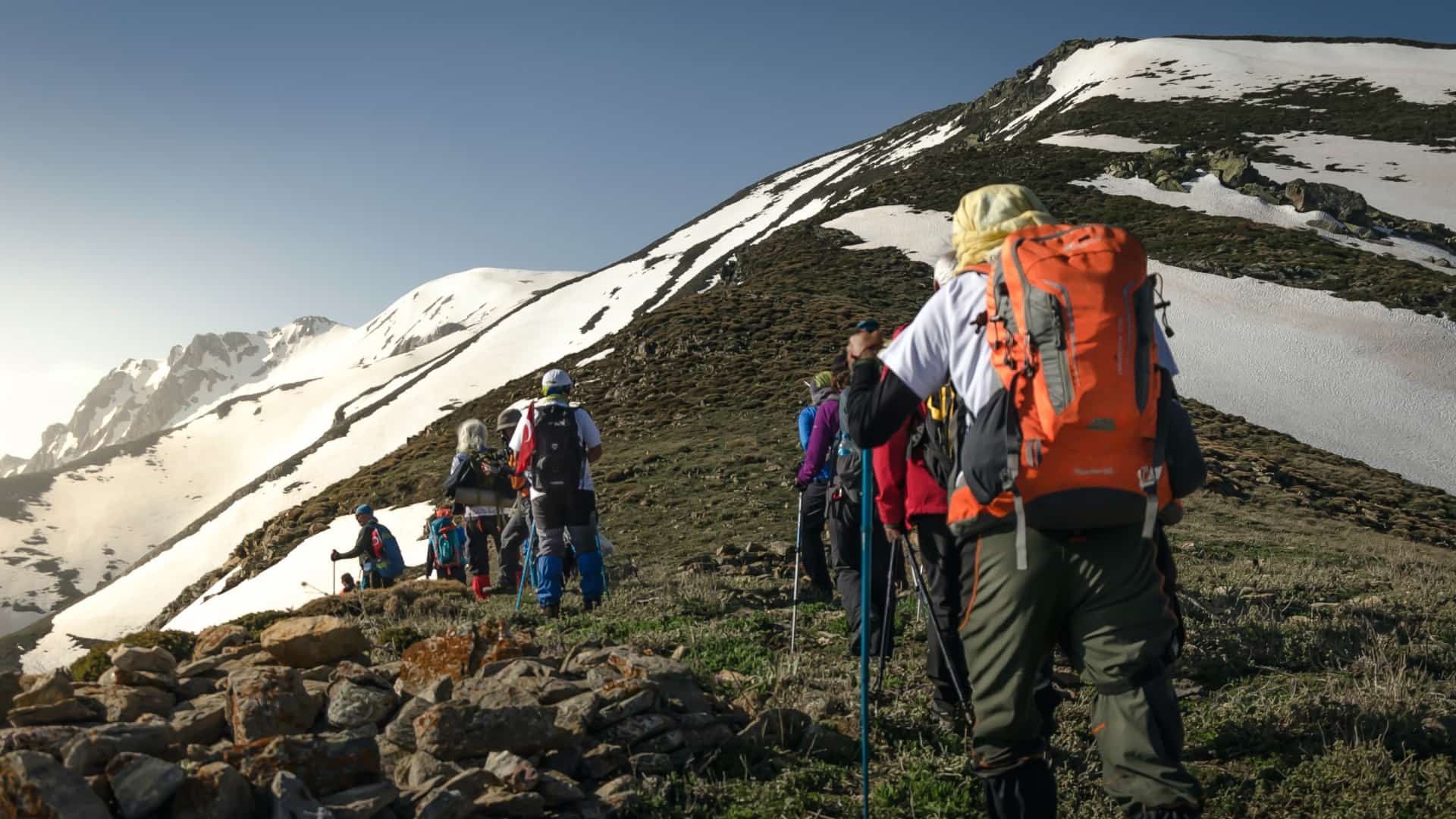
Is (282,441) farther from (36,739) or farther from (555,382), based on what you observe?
(36,739)

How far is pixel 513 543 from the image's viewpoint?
12.3 meters

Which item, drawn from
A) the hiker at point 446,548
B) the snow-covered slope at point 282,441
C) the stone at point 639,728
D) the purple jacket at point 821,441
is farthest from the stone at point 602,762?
the snow-covered slope at point 282,441

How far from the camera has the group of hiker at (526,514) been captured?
8.84m

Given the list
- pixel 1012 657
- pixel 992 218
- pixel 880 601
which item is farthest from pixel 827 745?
pixel 992 218

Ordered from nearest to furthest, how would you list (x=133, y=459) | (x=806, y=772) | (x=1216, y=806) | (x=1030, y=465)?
(x=1030, y=465) → (x=1216, y=806) → (x=806, y=772) → (x=133, y=459)

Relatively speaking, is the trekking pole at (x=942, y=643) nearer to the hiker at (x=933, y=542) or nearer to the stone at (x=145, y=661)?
the hiker at (x=933, y=542)

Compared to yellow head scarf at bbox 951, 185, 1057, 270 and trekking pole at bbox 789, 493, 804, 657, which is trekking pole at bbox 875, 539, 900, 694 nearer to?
trekking pole at bbox 789, 493, 804, 657

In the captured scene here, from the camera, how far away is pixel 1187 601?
26.1 ft

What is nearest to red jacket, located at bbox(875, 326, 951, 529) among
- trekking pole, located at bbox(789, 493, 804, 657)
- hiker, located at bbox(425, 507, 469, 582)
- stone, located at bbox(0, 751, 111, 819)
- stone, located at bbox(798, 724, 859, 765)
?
stone, located at bbox(798, 724, 859, 765)

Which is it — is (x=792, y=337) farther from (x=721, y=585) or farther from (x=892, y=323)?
(x=721, y=585)

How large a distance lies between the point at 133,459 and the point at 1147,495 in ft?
282

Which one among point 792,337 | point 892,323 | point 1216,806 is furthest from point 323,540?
point 1216,806

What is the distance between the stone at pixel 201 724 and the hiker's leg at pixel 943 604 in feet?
11.3

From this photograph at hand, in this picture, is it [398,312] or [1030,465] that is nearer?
[1030,465]
